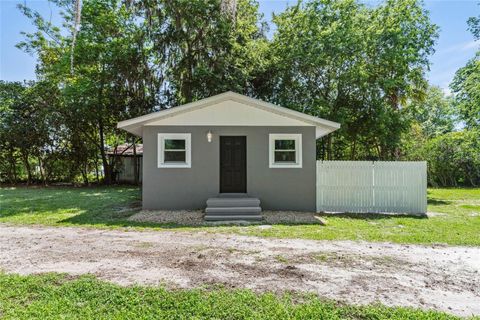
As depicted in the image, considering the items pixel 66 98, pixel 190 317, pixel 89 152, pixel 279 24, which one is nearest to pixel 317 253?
pixel 190 317

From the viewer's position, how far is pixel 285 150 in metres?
9.25

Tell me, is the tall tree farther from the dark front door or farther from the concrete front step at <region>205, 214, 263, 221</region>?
the concrete front step at <region>205, 214, 263, 221</region>

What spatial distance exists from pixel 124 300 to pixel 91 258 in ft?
5.74

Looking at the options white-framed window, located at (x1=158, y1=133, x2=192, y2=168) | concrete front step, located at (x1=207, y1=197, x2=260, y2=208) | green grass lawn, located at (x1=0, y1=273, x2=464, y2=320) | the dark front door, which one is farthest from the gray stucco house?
green grass lawn, located at (x1=0, y1=273, x2=464, y2=320)

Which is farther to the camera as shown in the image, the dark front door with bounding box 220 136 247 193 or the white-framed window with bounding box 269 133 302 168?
the dark front door with bounding box 220 136 247 193

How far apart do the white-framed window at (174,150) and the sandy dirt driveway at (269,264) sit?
3348 mm

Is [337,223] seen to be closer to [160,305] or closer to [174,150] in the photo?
[174,150]

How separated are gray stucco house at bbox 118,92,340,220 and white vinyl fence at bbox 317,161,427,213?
0.51m

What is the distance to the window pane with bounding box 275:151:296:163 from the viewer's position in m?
9.24

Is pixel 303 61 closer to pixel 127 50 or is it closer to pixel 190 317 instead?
pixel 127 50

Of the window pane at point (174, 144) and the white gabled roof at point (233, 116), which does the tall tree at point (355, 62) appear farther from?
the window pane at point (174, 144)

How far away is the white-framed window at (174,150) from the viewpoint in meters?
9.07

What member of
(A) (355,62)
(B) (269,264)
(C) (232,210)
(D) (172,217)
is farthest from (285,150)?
(A) (355,62)

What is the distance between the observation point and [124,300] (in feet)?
10.2
